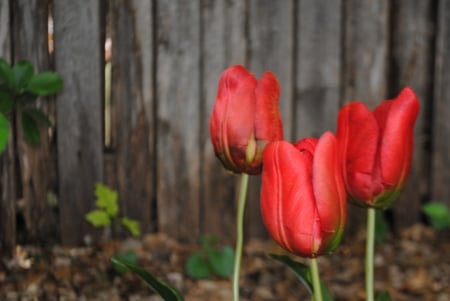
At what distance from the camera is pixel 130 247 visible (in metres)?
2.52

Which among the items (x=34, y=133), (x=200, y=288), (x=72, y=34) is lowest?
(x=200, y=288)

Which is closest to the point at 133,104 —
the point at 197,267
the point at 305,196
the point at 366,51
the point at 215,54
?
the point at 215,54

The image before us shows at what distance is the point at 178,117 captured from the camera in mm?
2520

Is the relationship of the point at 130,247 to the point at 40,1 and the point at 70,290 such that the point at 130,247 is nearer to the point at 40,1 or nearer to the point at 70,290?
the point at 70,290

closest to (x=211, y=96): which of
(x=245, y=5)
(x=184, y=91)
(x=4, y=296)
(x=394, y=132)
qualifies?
(x=184, y=91)

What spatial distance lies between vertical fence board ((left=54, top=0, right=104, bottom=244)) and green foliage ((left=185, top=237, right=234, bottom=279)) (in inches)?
14.2

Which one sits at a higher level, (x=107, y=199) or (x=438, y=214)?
(x=107, y=199)

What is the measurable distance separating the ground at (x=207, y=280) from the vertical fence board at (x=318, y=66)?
0.41 m

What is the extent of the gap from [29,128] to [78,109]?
23 centimetres

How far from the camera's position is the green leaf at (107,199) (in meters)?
2.39

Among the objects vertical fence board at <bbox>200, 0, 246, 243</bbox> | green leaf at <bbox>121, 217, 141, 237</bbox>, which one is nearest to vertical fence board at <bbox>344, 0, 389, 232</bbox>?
vertical fence board at <bbox>200, 0, 246, 243</bbox>

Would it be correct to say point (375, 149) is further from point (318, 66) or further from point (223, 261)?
point (318, 66)

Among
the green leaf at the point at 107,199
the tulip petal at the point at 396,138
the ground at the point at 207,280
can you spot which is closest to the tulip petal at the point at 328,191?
the tulip petal at the point at 396,138

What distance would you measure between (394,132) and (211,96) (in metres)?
1.32
